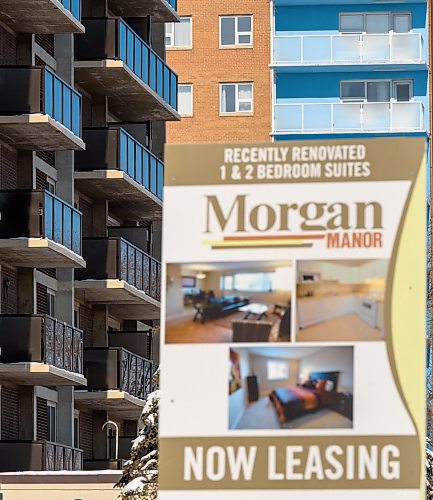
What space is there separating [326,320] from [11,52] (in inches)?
1279

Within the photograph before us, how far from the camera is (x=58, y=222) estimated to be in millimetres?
42812

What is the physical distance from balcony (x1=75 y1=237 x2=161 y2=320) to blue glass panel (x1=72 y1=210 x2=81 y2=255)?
12.1ft

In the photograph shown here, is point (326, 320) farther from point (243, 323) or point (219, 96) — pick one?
point (219, 96)

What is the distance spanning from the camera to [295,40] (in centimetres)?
7231

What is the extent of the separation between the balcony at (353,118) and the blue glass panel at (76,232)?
87.6 feet

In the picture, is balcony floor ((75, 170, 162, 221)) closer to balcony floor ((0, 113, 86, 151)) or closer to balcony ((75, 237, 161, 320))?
balcony ((75, 237, 161, 320))

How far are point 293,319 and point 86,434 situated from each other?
40.0m

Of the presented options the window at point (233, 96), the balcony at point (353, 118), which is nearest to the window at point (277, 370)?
the balcony at point (353, 118)

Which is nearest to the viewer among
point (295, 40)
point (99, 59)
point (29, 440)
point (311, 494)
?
point (311, 494)

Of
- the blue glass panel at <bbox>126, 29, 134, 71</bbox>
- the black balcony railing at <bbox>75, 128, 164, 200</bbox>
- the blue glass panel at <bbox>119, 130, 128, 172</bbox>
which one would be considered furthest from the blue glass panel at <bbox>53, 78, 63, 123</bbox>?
the blue glass panel at <bbox>126, 29, 134, 71</bbox>

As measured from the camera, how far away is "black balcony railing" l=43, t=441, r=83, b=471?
42.4 meters

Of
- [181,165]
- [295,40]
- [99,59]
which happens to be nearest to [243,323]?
[181,165]

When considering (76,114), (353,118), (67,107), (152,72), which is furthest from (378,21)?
(67,107)

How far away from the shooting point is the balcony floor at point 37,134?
40.9 m
